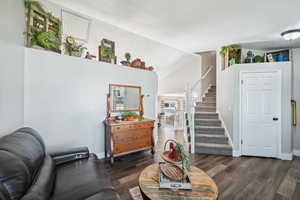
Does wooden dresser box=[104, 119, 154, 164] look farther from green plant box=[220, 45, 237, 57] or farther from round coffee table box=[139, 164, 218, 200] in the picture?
green plant box=[220, 45, 237, 57]

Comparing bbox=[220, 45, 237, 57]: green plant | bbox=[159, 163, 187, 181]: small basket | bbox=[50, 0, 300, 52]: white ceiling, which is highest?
bbox=[50, 0, 300, 52]: white ceiling

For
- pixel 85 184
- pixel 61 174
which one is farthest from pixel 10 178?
pixel 61 174

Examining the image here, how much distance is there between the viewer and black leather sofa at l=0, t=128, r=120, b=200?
85 cm

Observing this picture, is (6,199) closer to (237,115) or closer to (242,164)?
(242,164)

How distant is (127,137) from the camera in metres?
2.85

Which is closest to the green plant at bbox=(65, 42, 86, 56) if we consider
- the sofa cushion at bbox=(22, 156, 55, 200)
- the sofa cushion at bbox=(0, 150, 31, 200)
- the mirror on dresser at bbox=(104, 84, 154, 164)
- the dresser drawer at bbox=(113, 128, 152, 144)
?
the mirror on dresser at bbox=(104, 84, 154, 164)

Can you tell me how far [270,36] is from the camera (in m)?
3.12

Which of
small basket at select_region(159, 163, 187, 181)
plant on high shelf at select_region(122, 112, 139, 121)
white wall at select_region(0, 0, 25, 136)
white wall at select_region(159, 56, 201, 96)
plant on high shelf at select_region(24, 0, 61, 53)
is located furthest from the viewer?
white wall at select_region(159, 56, 201, 96)

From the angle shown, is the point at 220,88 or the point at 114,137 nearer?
the point at 114,137

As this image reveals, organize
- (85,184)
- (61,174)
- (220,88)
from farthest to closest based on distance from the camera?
1. (220,88)
2. (61,174)
3. (85,184)

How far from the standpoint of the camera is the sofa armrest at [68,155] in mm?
1777

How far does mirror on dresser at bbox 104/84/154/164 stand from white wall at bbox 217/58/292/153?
2001mm

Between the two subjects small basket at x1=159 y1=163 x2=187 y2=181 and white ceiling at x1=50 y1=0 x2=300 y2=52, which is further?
white ceiling at x1=50 y1=0 x2=300 y2=52

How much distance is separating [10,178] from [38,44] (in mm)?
2151
